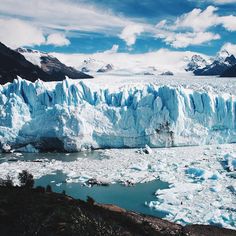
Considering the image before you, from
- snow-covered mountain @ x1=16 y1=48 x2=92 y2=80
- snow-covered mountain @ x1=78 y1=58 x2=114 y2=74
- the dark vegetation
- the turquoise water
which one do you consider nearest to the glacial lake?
the turquoise water

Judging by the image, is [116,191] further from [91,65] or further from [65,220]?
[91,65]

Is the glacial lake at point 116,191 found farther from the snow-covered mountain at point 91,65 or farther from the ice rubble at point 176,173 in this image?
the snow-covered mountain at point 91,65

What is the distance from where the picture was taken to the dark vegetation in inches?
364

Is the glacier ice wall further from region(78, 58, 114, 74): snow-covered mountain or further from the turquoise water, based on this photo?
region(78, 58, 114, 74): snow-covered mountain

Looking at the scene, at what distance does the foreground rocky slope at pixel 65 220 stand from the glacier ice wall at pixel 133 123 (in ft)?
33.9

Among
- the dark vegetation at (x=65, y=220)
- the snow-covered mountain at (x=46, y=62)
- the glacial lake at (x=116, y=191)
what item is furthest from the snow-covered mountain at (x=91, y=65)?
the dark vegetation at (x=65, y=220)

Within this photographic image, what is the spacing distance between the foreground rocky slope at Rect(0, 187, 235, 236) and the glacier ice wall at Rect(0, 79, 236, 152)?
407 inches

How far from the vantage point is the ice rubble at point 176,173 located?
1401cm

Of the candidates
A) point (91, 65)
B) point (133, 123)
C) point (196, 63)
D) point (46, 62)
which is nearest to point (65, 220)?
point (133, 123)

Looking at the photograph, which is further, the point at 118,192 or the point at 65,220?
the point at 118,192

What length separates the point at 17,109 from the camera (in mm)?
23828

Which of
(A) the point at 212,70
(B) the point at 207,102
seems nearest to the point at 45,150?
(B) the point at 207,102

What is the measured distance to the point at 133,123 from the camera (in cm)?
2320

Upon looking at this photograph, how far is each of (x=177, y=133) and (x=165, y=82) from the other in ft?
23.4
